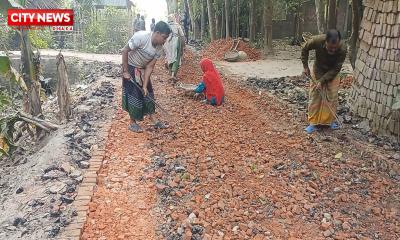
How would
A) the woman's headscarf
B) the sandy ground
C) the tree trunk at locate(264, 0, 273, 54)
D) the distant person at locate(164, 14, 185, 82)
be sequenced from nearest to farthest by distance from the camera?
the sandy ground < the woman's headscarf < the distant person at locate(164, 14, 185, 82) < the tree trunk at locate(264, 0, 273, 54)

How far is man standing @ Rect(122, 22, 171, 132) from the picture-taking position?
4832 millimetres

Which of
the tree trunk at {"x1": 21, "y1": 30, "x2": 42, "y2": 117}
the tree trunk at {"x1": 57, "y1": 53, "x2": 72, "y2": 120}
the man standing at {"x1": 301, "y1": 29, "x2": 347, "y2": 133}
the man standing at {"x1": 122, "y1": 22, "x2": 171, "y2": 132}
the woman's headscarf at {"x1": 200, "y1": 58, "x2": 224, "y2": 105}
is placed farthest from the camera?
the woman's headscarf at {"x1": 200, "y1": 58, "x2": 224, "y2": 105}

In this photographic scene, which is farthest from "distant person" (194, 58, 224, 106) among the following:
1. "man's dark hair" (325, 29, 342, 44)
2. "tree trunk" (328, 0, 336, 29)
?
"tree trunk" (328, 0, 336, 29)

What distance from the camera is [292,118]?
6.32 meters

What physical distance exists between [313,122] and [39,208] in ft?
12.6

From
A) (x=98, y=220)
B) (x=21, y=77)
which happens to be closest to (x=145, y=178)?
(x=98, y=220)

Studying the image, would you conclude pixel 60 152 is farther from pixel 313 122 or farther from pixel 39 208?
pixel 313 122

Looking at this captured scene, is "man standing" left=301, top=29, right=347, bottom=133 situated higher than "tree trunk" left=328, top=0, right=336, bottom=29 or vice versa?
"tree trunk" left=328, top=0, right=336, bottom=29

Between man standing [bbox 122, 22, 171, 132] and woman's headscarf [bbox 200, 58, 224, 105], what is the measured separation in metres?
1.68

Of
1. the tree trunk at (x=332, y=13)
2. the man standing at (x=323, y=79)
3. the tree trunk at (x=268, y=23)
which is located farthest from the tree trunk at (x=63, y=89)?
the tree trunk at (x=268, y=23)

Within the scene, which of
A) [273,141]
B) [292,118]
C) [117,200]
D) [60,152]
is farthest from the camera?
[292,118]

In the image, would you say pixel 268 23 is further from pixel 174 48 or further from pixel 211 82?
pixel 211 82

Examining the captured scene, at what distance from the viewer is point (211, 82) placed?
22.5 feet

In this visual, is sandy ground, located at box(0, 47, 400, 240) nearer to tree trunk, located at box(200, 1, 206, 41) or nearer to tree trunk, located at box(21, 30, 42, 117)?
tree trunk, located at box(21, 30, 42, 117)
